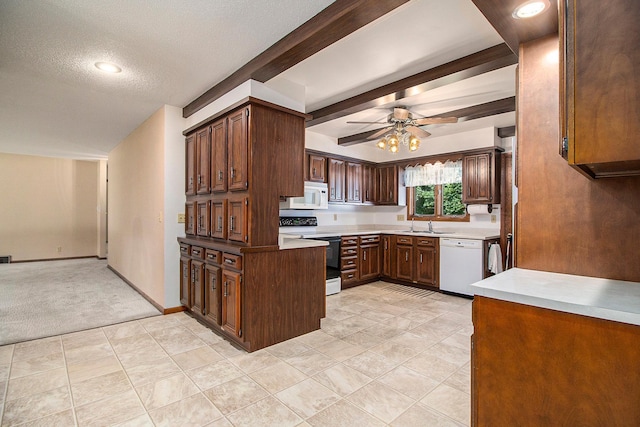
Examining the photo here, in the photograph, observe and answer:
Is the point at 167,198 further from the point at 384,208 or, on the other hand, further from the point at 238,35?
the point at 384,208

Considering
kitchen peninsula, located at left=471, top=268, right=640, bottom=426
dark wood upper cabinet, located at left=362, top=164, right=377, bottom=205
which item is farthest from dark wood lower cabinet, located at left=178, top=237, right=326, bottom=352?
dark wood upper cabinet, located at left=362, top=164, right=377, bottom=205

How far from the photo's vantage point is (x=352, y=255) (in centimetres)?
499

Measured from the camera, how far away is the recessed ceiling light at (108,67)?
265cm

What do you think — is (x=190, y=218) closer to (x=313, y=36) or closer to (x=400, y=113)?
(x=313, y=36)

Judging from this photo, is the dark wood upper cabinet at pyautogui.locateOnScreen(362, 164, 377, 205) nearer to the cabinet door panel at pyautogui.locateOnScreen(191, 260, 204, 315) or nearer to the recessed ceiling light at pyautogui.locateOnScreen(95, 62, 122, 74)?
the cabinet door panel at pyautogui.locateOnScreen(191, 260, 204, 315)

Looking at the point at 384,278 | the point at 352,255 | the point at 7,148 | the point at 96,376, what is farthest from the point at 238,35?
the point at 7,148

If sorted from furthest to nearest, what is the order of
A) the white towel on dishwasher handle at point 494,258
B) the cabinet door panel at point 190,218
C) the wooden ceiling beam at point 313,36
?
1. the white towel on dishwasher handle at point 494,258
2. the cabinet door panel at point 190,218
3. the wooden ceiling beam at point 313,36

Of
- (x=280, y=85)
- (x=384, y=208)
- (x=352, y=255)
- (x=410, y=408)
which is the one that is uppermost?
(x=280, y=85)

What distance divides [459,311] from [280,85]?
10.5 feet

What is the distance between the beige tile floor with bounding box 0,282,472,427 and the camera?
184cm

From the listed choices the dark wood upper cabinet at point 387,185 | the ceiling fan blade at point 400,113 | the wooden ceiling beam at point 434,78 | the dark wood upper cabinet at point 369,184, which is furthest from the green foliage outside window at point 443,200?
the wooden ceiling beam at point 434,78

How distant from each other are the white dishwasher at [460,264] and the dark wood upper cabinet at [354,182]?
5.36 feet

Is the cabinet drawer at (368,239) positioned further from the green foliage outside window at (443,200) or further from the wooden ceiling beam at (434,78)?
the wooden ceiling beam at (434,78)

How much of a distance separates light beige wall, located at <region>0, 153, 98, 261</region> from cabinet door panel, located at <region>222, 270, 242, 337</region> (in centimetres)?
679
